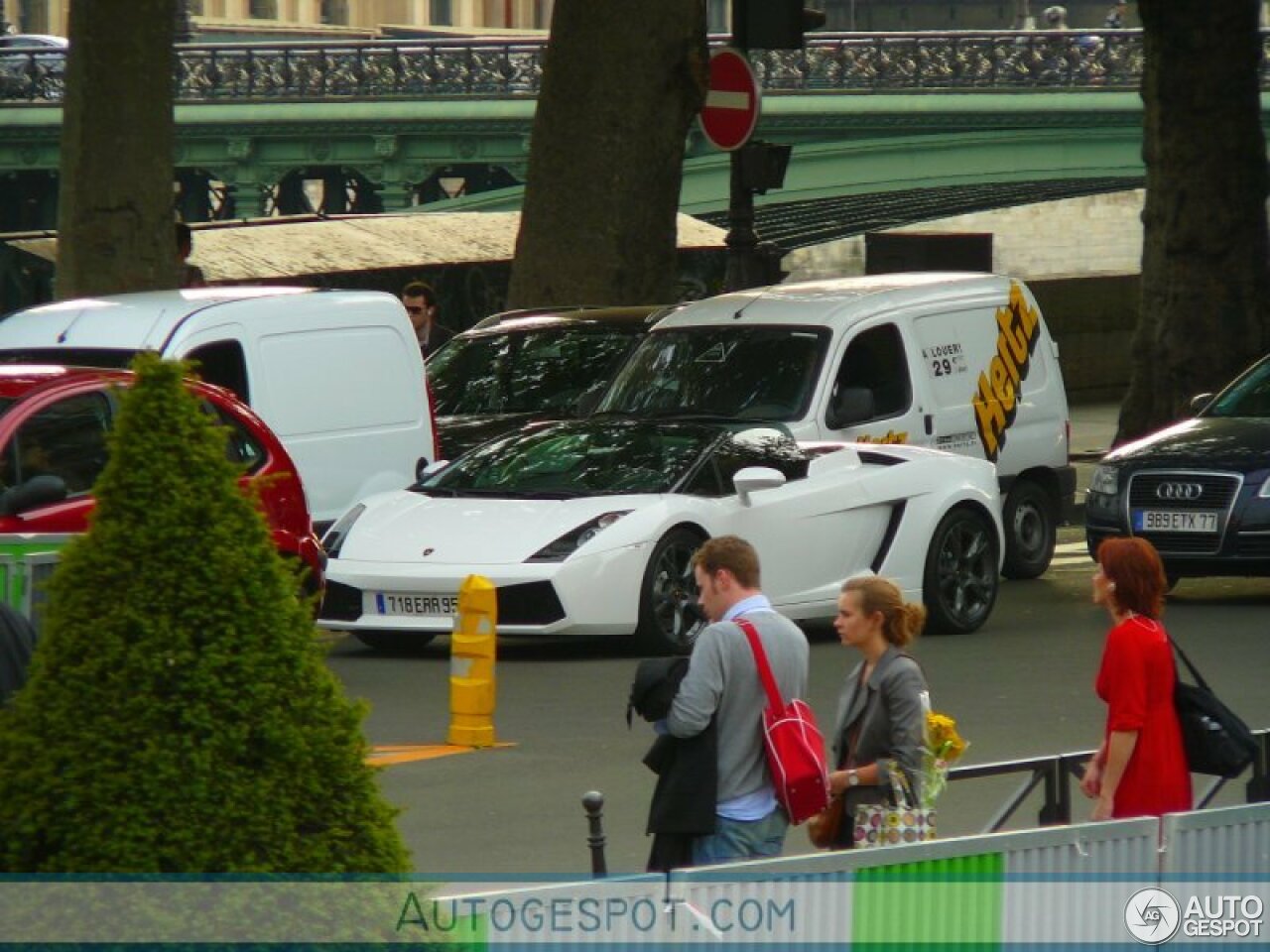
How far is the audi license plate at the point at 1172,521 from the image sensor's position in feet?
49.9

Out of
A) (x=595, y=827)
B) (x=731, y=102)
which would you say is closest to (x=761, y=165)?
(x=731, y=102)

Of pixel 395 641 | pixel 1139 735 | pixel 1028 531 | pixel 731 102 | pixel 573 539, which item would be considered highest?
pixel 731 102

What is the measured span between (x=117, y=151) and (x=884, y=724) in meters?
11.1

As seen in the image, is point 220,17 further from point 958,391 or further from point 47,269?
point 958,391

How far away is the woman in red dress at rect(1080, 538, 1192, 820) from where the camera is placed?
7121 mm

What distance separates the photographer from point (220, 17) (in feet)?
350

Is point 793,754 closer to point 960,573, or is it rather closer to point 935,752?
point 935,752

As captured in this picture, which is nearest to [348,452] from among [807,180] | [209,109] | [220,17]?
[807,180]

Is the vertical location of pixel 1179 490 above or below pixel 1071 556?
above

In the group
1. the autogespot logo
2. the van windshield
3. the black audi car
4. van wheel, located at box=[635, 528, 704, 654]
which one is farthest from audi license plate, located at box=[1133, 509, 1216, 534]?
the autogespot logo

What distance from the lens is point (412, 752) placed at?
11.0 metres

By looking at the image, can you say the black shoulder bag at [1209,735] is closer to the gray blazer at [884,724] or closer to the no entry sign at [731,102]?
the gray blazer at [884,724]

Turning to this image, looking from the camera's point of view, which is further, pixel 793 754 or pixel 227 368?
pixel 227 368

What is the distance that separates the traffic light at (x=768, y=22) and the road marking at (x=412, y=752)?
935cm
